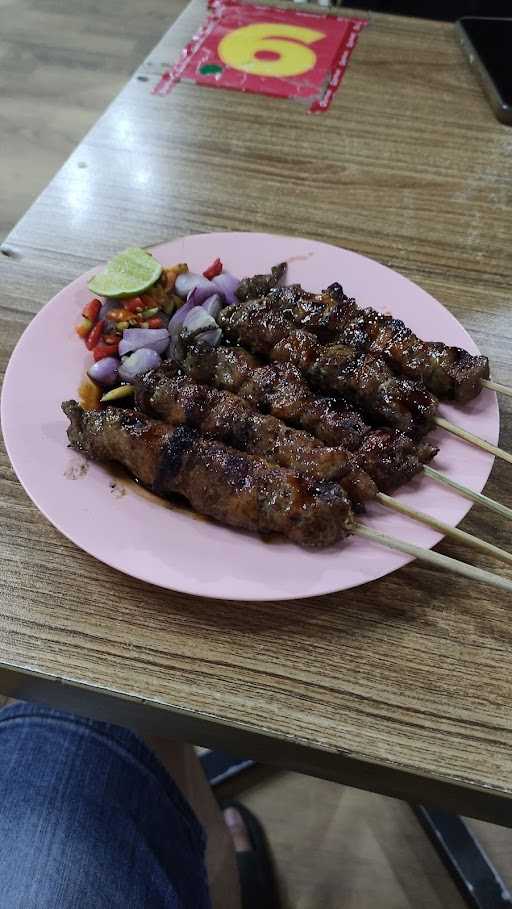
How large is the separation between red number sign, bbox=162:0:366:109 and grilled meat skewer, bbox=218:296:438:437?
1.44 meters

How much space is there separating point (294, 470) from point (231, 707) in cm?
49

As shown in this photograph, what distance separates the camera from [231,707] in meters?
1.25

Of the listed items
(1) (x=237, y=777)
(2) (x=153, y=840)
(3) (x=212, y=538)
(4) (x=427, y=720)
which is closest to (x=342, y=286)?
(3) (x=212, y=538)

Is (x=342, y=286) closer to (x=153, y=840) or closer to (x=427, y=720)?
(x=427, y=720)

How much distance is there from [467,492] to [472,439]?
0.49 ft

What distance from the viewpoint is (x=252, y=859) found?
7.44 feet

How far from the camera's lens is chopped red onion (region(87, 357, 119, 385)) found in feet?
5.60

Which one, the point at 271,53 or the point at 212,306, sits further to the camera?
the point at 271,53

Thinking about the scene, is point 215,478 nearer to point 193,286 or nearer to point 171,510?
point 171,510

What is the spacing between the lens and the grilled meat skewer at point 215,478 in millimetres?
1344

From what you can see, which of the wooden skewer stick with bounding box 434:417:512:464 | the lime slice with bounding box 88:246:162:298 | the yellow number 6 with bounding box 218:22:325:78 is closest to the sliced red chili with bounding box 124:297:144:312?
the lime slice with bounding box 88:246:162:298

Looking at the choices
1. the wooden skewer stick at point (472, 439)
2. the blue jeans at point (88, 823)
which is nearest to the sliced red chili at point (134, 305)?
the wooden skewer stick at point (472, 439)

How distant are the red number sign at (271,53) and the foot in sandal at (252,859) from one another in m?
2.67

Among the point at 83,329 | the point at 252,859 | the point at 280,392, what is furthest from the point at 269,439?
the point at 252,859
